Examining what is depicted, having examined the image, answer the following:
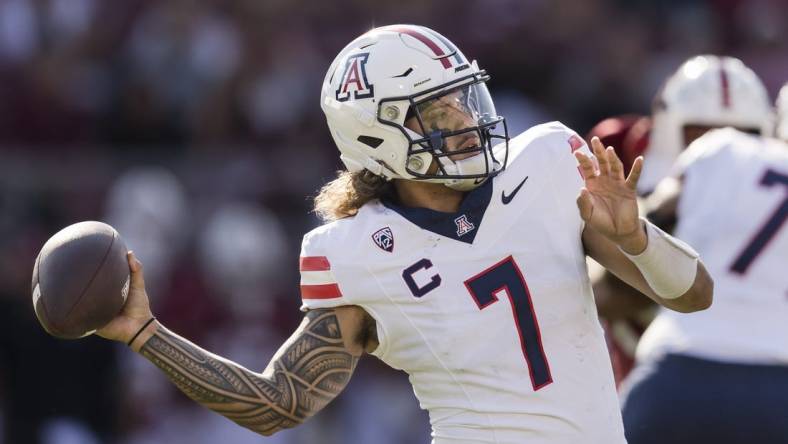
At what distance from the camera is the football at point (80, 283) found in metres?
3.46

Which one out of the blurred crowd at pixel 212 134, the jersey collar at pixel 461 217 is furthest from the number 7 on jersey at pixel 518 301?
the blurred crowd at pixel 212 134

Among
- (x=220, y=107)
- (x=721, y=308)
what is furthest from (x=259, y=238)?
(x=721, y=308)

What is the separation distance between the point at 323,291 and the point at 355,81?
0.57 m

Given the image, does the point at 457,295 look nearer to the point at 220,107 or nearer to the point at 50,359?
the point at 50,359

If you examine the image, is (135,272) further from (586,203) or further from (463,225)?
(586,203)

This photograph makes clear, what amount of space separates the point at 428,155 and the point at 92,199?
553 centimetres

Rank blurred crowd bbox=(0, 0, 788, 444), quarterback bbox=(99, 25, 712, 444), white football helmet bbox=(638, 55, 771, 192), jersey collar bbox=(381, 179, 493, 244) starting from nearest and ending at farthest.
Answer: quarterback bbox=(99, 25, 712, 444) < jersey collar bbox=(381, 179, 493, 244) < white football helmet bbox=(638, 55, 771, 192) < blurred crowd bbox=(0, 0, 788, 444)

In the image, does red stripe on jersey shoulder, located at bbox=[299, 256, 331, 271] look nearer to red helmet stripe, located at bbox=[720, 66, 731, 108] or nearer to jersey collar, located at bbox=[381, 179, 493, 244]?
jersey collar, located at bbox=[381, 179, 493, 244]

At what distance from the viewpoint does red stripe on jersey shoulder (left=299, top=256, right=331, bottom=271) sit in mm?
3580

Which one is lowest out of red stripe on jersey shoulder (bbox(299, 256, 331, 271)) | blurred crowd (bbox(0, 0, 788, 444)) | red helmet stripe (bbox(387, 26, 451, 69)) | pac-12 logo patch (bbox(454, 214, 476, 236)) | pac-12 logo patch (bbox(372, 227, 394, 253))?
blurred crowd (bbox(0, 0, 788, 444))

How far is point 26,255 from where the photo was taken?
26.5 feet

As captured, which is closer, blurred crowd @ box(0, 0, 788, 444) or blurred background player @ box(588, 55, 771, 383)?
blurred background player @ box(588, 55, 771, 383)

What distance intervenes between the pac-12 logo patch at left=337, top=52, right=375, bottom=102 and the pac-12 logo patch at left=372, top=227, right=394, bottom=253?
1.22 feet

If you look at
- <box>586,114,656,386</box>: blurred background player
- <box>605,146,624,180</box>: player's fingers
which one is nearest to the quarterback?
<box>605,146,624,180</box>: player's fingers
